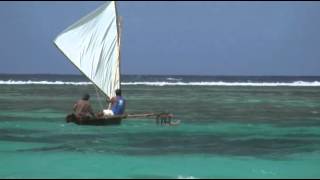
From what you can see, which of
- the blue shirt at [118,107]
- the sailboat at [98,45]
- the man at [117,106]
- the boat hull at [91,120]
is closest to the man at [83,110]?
the boat hull at [91,120]

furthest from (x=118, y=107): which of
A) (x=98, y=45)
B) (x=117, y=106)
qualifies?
(x=98, y=45)

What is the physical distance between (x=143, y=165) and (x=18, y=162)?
284 centimetres

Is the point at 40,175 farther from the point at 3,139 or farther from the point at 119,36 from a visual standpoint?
the point at 119,36

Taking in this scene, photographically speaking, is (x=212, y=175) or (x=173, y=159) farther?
(x=173, y=159)

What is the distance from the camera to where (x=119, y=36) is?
995 inches

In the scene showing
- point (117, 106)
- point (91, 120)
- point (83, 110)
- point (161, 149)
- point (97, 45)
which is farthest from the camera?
point (97, 45)

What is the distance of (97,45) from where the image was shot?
25.2 meters

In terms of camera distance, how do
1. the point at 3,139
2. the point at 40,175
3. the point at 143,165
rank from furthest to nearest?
the point at 3,139 < the point at 143,165 < the point at 40,175

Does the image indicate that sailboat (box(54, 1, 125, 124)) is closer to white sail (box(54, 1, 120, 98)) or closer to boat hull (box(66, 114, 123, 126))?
white sail (box(54, 1, 120, 98))

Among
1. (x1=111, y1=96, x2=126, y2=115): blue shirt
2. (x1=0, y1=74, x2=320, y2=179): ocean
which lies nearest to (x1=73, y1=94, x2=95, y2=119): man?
(x1=0, y1=74, x2=320, y2=179): ocean

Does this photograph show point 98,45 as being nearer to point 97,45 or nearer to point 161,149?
point 97,45

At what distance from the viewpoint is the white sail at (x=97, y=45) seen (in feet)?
81.7

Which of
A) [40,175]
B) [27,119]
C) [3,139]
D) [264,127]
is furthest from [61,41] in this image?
[40,175]

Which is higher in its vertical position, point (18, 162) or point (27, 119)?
point (18, 162)
